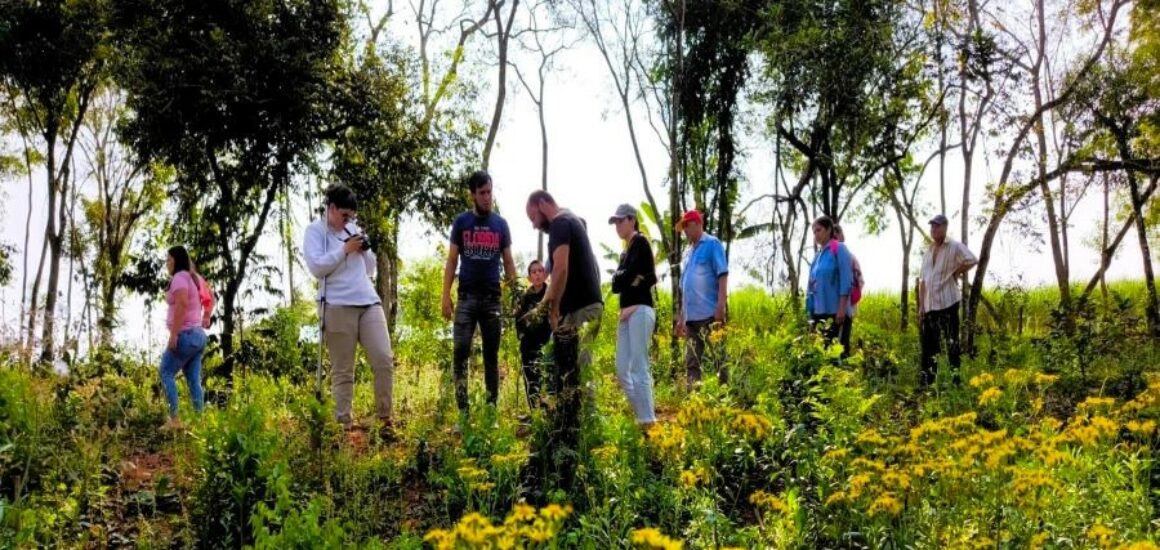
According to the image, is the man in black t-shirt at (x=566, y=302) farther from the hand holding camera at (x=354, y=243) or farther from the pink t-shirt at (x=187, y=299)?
the pink t-shirt at (x=187, y=299)

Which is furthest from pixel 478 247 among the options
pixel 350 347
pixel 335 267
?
pixel 350 347

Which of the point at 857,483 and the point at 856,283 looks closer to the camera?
the point at 857,483

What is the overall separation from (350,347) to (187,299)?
197 cm

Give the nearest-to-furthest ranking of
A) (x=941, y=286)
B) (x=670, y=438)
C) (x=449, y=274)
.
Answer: (x=670, y=438) < (x=449, y=274) < (x=941, y=286)

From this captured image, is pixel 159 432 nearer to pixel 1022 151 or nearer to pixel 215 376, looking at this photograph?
pixel 215 376

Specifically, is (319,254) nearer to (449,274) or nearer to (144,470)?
(449,274)

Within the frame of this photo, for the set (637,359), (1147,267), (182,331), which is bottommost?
(637,359)

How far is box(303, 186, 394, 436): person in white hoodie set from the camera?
6.46m

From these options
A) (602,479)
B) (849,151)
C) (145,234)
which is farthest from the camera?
(849,151)

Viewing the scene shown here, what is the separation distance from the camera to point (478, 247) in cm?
701

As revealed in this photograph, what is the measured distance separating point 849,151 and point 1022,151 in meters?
3.21

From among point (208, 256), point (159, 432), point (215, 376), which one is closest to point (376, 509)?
point (159, 432)

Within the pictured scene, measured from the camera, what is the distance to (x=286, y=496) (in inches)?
169

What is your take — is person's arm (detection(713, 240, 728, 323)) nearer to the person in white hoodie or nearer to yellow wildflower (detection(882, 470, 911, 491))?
the person in white hoodie
